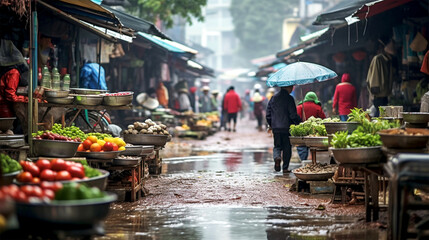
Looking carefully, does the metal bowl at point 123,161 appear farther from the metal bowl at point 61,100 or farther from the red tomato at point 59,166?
the red tomato at point 59,166

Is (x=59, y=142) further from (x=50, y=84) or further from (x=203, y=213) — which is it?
(x=50, y=84)

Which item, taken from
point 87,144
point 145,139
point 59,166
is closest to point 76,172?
point 59,166

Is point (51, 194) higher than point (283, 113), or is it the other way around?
point (283, 113)

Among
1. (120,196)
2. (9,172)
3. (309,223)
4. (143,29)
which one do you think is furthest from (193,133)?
(9,172)

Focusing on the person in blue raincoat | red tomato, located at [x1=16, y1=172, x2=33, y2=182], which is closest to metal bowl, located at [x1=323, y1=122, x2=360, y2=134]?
red tomato, located at [x1=16, y1=172, x2=33, y2=182]

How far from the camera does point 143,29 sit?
17.5 metres

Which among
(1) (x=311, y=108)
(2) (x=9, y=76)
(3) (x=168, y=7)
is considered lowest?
(1) (x=311, y=108)

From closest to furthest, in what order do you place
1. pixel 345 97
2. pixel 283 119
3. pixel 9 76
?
pixel 9 76, pixel 283 119, pixel 345 97

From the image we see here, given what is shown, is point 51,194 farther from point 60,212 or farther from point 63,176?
point 63,176

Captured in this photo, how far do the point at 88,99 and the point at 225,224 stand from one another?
4816 millimetres

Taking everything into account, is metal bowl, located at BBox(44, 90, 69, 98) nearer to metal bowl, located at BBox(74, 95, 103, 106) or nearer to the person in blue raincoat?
metal bowl, located at BBox(74, 95, 103, 106)

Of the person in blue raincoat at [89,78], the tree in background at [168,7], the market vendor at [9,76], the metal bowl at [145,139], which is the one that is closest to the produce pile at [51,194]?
the market vendor at [9,76]

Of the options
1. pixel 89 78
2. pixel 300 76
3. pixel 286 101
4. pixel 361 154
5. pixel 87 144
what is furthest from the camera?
pixel 89 78

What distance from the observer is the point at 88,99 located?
12406 millimetres
